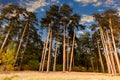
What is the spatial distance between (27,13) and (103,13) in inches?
629

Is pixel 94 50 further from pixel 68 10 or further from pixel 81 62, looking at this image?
pixel 68 10

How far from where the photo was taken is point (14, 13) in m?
35.2

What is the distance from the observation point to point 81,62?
178ft

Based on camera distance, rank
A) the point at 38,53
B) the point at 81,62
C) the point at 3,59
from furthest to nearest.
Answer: the point at 81,62 → the point at 38,53 → the point at 3,59

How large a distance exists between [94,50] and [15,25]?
93.3 feet

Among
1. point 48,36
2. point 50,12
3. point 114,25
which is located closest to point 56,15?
point 50,12

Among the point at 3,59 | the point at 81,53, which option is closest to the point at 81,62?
the point at 81,53

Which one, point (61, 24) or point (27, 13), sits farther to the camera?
point (61, 24)

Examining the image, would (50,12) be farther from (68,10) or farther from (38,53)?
(38,53)

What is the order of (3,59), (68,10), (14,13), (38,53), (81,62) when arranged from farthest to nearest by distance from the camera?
(81,62)
(38,53)
(68,10)
(14,13)
(3,59)

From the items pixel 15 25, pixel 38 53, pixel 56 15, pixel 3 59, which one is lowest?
pixel 3 59

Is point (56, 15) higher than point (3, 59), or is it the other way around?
point (56, 15)

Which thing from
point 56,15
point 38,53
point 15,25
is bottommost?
point 38,53

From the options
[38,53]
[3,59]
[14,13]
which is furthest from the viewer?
[38,53]
